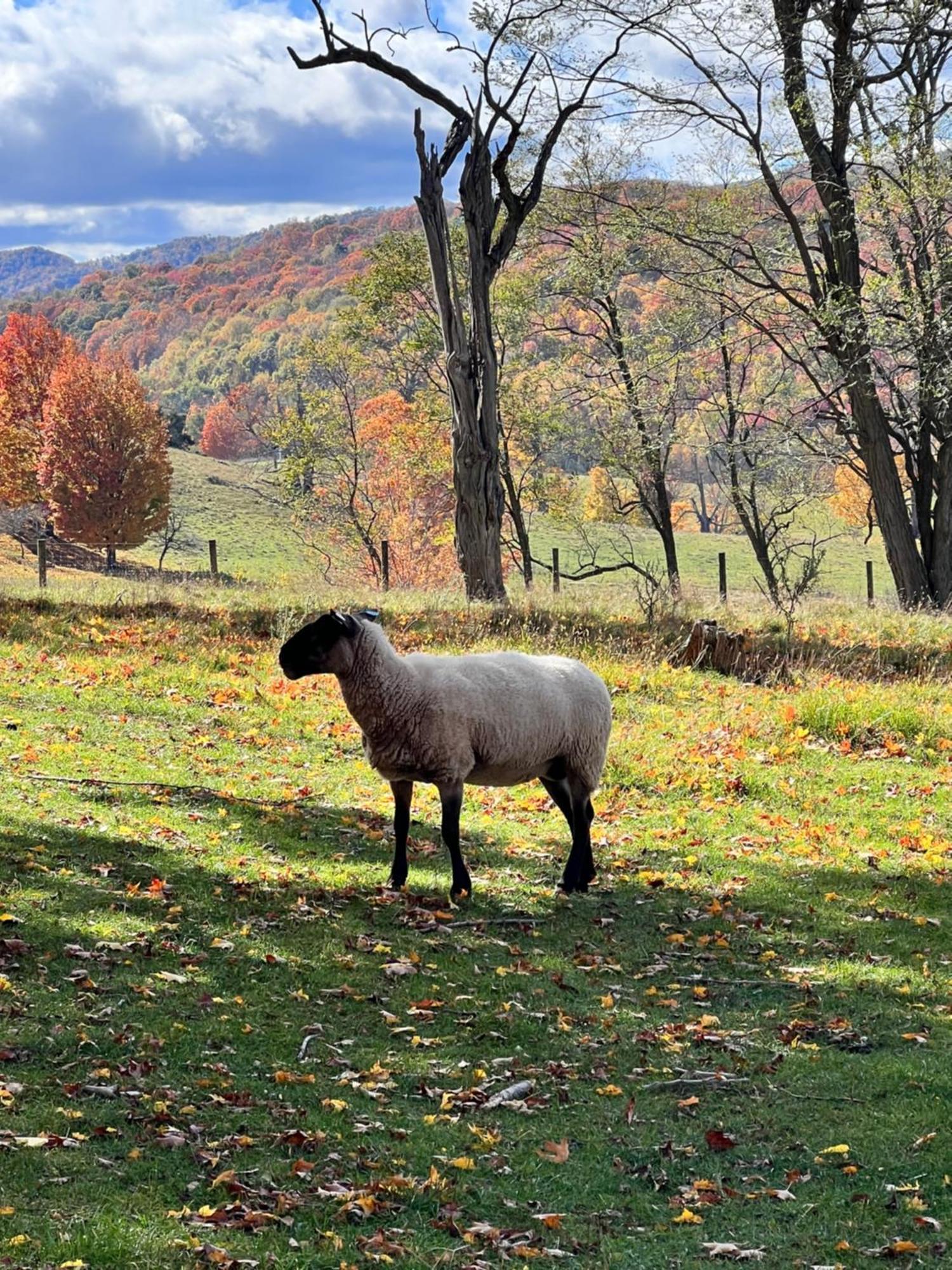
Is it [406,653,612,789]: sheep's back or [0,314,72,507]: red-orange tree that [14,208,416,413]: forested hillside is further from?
[406,653,612,789]: sheep's back

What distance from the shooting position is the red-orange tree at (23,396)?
64562 mm

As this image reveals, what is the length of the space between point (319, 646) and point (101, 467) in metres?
57.1

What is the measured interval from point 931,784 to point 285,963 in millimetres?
9020

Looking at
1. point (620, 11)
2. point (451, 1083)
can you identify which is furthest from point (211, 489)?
point (451, 1083)

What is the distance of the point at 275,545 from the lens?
81312 mm

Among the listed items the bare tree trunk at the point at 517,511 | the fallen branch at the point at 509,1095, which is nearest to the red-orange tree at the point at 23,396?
→ the bare tree trunk at the point at 517,511

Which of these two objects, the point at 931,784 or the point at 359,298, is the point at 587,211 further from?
the point at 931,784

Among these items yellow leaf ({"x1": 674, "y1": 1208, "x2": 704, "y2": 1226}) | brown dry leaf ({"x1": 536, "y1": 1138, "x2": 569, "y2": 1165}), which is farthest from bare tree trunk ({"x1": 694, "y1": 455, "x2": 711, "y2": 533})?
yellow leaf ({"x1": 674, "y1": 1208, "x2": 704, "y2": 1226})

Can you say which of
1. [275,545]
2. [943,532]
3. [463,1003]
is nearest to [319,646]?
[463,1003]

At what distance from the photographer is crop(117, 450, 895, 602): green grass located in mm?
69312

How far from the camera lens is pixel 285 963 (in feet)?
27.3

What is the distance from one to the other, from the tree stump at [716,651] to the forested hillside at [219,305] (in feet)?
325

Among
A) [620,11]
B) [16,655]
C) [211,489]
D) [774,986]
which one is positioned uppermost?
[620,11]

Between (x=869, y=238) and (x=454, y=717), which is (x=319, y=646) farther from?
(x=869, y=238)
